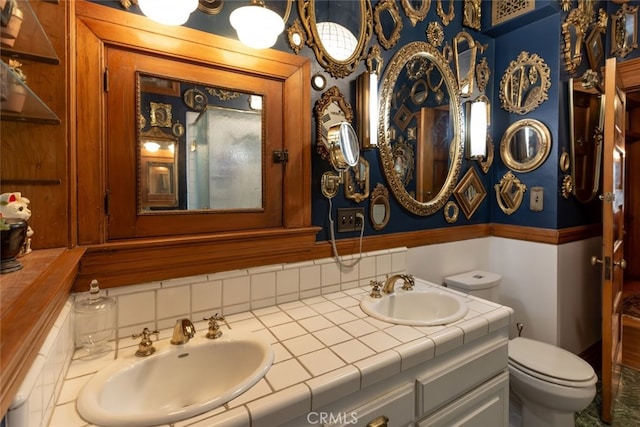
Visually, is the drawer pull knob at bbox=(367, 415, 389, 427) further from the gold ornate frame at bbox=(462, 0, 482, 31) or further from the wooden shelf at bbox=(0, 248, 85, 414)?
the gold ornate frame at bbox=(462, 0, 482, 31)

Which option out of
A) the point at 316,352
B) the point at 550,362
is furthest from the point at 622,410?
the point at 316,352

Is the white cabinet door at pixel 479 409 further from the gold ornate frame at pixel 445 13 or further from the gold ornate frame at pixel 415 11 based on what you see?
the gold ornate frame at pixel 445 13

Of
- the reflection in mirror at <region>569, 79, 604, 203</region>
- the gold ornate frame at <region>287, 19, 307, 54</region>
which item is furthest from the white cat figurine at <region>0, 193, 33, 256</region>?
the reflection in mirror at <region>569, 79, 604, 203</region>

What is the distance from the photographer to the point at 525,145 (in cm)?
193

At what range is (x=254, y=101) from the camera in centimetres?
122

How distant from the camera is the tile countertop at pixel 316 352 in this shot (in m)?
0.68

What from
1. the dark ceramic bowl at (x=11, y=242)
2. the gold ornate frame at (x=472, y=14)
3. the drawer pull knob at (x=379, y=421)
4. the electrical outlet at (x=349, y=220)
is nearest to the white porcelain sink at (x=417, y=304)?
the electrical outlet at (x=349, y=220)

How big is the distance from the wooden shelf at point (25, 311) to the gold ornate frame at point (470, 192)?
73.9 inches

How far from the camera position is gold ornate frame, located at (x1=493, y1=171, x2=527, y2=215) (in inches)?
77.3

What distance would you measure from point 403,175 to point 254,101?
88cm

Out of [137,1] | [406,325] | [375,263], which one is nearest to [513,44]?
[375,263]

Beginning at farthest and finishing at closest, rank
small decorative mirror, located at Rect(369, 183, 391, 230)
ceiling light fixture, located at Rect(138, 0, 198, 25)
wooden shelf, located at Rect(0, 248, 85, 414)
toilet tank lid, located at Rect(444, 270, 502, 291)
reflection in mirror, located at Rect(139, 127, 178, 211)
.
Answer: toilet tank lid, located at Rect(444, 270, 502, 291), small decorative mirror, located at Rect(369, 183, 391, 230), reflection in mirror, located at Rect(139, 127, 178, 211), ceiling light fixture, located at Rect(138, 0, 198, 25), wooden shelf, located at Rect(0, 248, 85, 414)

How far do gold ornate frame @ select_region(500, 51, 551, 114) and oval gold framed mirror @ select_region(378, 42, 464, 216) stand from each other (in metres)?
0.38

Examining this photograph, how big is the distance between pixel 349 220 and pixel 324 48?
2.55 ft
